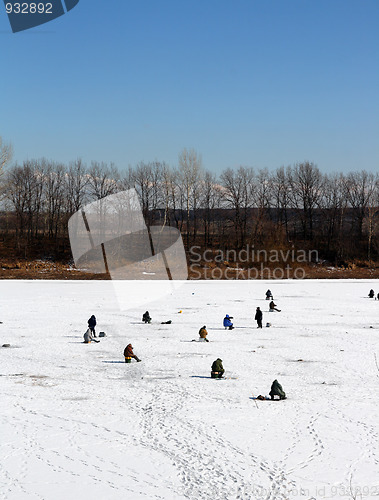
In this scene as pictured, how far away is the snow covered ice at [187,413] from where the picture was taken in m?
8.27

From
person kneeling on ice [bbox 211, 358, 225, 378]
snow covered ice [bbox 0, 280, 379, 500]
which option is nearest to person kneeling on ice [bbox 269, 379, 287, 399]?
snow covered ice [bbox 0, 280, 379, 500]

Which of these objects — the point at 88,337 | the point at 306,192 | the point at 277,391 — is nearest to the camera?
the point at 277,391

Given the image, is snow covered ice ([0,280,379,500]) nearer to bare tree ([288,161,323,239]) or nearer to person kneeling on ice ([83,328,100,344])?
person kneeling on ice ([83,328,100,344])

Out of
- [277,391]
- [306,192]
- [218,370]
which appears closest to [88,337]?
[218,370]

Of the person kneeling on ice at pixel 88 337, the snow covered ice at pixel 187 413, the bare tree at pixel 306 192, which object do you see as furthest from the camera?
the bare tree at pixel 306 192

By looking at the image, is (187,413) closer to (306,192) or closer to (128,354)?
(128,354)

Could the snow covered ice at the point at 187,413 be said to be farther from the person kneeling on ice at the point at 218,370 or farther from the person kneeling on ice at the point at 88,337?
the person kneeling on ice at the point at 88,337

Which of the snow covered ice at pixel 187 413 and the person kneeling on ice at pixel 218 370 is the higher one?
the person kneeling on ice at pixel 218 370

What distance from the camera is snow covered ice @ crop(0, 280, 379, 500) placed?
8.27 metres

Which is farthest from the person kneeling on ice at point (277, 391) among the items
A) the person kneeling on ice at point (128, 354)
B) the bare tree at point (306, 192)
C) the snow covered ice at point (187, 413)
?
the bare tree at point (306, 192)

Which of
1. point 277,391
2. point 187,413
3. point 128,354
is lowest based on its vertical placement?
point 187,413

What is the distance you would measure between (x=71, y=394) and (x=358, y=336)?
13.4 m

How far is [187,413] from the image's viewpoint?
38.4ft

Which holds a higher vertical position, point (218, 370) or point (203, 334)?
point (203, 334)
